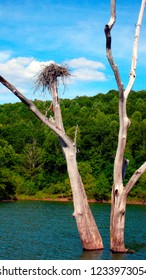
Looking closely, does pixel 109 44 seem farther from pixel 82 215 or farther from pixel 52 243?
pixel 52 243

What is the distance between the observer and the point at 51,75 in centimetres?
2028

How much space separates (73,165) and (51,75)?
3849 millimetres

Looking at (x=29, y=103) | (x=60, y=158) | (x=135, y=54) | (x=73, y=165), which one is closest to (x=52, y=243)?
(x=73, y=165)

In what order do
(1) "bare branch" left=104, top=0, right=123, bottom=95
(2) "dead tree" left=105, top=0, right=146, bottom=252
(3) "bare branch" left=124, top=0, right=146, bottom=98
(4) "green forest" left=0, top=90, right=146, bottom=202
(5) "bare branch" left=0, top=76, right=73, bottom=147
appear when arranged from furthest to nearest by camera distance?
(4) "green forest" left=0, top=90, right=146, bottom=202
(3) "bare branch" left=124, top=0, right=146, bottom=98
(2) "dead tree" left=105, top=0, right=146, bottom=252
(5) "bare branch" left=0, top=76, right=73, bottom=147
(1) "bare branch" left=104, top=0, right=123, bottom=95

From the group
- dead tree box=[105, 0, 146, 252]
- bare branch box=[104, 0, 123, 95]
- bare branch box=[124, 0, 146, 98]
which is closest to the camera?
bare branch box=[104, 0, 123, 95]

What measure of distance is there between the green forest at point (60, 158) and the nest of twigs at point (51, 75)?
5171cm

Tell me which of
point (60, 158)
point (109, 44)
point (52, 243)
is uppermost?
point (109, 44)

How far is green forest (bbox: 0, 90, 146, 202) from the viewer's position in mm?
77312

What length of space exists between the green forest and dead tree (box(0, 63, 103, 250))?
51.9 m

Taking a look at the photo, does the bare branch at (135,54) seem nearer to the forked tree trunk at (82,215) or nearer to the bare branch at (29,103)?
the bare branch at (29,103)

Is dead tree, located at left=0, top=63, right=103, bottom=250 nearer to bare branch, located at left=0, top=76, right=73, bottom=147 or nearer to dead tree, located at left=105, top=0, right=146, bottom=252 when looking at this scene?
bare branch, located at left=0, top=76, right=73, bottom=147

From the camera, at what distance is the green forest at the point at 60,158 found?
77312 millimetres

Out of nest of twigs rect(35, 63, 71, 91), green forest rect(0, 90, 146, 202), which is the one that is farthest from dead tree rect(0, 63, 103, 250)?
green forest rect(0, 90, 146, 202)
